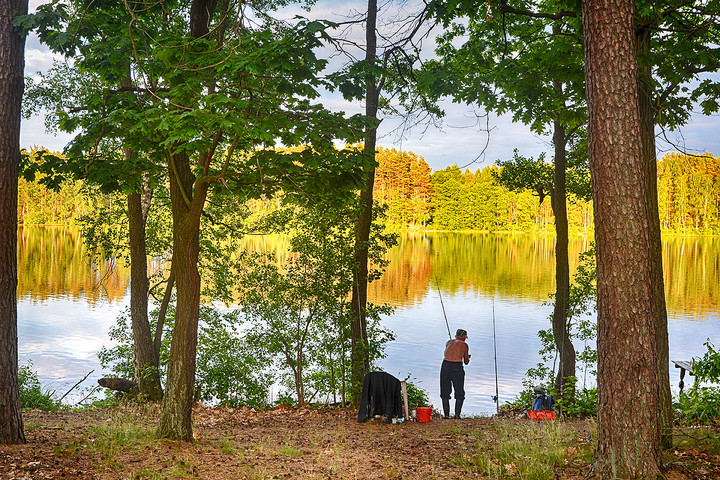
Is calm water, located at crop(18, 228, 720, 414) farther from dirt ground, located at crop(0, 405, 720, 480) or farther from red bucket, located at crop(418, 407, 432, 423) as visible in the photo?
dirt ground, located at crop(0, 405, 720, 480)

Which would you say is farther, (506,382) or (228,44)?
(506,382)

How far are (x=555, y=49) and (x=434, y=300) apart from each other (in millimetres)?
20873

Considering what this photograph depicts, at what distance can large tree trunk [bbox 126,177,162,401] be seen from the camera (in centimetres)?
1169

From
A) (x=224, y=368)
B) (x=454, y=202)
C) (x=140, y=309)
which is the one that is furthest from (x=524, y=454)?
(x=454, y=202)

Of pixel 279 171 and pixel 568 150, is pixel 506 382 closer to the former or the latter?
pixel 568 150

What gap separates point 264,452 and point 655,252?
499cm

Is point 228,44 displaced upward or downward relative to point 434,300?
upward

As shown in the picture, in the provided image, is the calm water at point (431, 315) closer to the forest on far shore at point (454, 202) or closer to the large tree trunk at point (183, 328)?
the large tree trunk at point (183, 328)

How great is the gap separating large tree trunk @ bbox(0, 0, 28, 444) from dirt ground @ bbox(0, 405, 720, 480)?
402 mm

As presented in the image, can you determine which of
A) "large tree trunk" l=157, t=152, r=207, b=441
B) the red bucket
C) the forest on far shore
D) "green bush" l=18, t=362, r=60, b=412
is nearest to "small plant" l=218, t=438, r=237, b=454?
"large tree trunk" l=157, t=152, r=207, b=441

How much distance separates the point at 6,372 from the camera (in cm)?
578

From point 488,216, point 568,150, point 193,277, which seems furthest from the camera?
point 488,216

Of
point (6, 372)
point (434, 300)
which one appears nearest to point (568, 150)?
point (6, 372)

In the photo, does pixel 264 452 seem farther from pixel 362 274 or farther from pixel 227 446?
pixel 362 274
